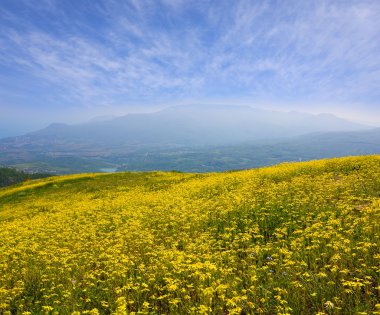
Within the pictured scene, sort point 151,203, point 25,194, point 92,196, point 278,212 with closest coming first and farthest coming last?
point 278,212 → point 151,203 → point 92,196 → point 25,194

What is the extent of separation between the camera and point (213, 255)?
1095 centimetres

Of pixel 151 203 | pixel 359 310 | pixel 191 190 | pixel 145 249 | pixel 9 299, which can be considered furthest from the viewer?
pixel 191 190

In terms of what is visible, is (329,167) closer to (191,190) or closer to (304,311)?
(191,190)

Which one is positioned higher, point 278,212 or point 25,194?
point 278,212

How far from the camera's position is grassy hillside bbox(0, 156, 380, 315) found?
854 centimetres

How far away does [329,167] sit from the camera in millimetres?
26938

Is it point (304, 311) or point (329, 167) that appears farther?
point (329, 167)

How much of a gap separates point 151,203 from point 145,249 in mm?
9564

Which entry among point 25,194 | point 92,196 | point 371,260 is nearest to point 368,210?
point 371,260

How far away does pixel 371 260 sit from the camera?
948cm

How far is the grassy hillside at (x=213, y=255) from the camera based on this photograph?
854 cm

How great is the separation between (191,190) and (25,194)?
27544 mm

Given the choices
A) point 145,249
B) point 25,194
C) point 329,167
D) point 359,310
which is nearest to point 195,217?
point 145,249

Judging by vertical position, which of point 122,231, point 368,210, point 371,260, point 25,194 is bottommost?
point 25,194
